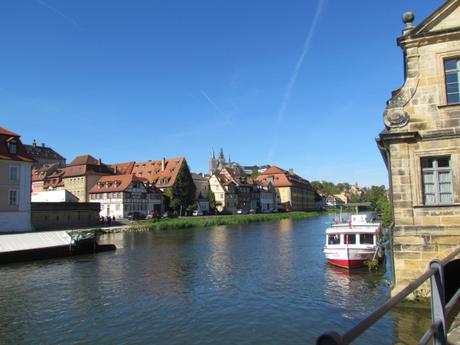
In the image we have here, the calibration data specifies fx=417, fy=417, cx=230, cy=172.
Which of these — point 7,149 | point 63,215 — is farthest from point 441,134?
point 63,215

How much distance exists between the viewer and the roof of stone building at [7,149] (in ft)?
162

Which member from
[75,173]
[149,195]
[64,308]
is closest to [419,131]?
[64,308]

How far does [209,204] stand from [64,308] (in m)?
88.6

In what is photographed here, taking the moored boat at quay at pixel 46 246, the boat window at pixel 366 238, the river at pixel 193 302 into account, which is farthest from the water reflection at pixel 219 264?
the moored boat at quay at pixel 46 246

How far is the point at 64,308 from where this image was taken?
1811 cm

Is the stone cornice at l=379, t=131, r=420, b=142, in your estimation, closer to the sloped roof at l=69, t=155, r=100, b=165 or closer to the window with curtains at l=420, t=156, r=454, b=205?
the window with curtains at l=420, t=156, r=454, b=205

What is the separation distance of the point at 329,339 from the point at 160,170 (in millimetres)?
100760

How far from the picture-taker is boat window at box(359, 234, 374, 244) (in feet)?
91.9

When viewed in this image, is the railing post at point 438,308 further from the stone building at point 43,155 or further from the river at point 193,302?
the stone building at point 43,155

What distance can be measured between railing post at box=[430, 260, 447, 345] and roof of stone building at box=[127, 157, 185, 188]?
8865 centimetres

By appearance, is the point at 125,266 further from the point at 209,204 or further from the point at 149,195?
the point at 209,204

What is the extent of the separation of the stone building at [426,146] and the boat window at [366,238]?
500 inches

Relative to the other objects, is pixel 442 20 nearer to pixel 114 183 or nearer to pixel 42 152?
pixel 114 183

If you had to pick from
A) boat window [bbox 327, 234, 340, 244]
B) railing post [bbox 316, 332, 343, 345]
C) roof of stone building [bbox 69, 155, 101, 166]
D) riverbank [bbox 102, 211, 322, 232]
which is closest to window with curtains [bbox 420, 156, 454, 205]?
railing post [bbox 316, 332, 343, 345]
